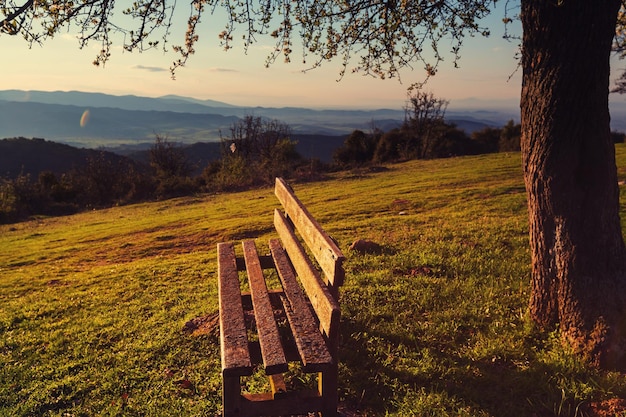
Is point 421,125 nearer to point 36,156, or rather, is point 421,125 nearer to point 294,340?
point 294,340

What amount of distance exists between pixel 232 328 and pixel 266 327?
0.84 feet

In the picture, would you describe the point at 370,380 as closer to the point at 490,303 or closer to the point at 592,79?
the point at 490,303

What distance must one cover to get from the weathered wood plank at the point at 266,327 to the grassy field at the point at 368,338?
100cm

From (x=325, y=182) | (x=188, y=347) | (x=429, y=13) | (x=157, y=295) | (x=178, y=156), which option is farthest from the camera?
(x=178, y=156)

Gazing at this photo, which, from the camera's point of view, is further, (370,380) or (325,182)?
(325,182)

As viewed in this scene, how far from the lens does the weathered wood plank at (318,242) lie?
3258 mm

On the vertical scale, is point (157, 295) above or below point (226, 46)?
below

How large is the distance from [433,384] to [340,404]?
843 millimetres

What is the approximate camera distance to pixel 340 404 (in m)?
3.80

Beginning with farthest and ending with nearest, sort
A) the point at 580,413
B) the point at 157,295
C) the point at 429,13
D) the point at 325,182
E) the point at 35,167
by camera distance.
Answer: the point at 35,167, the point at 325,182, the point at 157,295, the point at 429,13, the point at 580,413

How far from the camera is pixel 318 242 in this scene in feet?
12.6

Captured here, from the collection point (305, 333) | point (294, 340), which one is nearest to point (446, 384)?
point (294, 340)

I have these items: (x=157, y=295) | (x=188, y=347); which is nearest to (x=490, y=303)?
(x=188, y=347)

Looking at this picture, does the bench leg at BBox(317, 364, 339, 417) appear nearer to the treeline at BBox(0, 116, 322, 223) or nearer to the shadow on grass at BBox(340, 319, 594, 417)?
the shadow on grass at BBox(340, 319, 594, 417)
